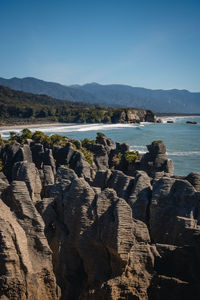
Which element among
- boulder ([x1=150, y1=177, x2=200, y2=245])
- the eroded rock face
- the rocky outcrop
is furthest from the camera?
the rocky outcrop

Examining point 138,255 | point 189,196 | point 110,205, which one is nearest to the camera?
point 138,255

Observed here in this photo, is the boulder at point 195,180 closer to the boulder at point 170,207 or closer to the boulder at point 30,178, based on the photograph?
the boulder at point 170,207

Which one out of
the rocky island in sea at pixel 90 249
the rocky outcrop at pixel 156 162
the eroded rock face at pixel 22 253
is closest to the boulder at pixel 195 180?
the rocky island in sea at pixel 90 249

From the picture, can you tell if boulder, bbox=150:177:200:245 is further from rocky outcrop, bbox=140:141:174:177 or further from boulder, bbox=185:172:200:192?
rocky outcrop, bbox=140:141:174:177

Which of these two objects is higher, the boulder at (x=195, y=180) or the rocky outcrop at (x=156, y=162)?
the boulder at (x=195, y=180)

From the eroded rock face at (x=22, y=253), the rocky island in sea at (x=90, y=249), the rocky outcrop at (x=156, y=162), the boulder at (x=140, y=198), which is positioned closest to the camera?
the eroded rock face at (x=22, y=253)

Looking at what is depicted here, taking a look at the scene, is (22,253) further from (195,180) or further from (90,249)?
(195,180)

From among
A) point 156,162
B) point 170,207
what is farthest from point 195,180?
point 156,162

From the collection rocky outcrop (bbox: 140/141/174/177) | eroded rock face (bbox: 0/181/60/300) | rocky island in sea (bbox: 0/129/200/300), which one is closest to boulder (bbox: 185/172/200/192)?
rocky island in sea (bbox: 0/129/200/300)

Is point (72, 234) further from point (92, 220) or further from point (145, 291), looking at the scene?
point (145, 291)

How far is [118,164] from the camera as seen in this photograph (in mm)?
23750

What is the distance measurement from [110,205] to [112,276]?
1565 millimetres

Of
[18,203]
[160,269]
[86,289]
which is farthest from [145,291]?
[18,203]

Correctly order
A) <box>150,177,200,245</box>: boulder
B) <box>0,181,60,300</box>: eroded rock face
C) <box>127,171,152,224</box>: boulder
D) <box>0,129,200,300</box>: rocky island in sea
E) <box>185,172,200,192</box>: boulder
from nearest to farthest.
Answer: <box>0,181,60,300</box>: eroded rock face < <box>0,129,200,300</box>: rocky island in sea < <box>150,177,200,245</box>: boulder < <box>127,171,152,224</box>: boulder < <box>185,172,200,192</box>: boulder
